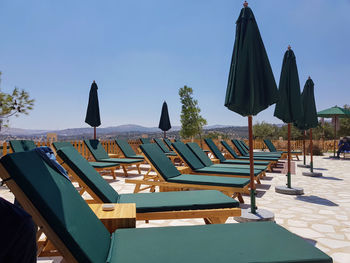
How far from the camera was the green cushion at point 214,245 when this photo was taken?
1.39m

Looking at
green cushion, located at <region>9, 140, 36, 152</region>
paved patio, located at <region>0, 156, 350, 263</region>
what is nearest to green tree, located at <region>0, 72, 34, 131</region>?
green cushion, located at <region>9, 140, 36, 152</region>

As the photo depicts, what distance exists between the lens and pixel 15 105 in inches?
442

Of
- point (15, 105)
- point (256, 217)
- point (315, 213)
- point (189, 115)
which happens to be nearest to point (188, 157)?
point (256, 217)

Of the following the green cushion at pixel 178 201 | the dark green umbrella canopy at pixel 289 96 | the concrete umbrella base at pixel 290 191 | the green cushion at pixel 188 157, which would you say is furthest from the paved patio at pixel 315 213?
the dark green umbrella canopy at pixel 289 96

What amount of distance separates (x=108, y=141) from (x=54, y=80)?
18627mm

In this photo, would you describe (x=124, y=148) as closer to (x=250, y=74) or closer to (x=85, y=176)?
(x=85, y=176)

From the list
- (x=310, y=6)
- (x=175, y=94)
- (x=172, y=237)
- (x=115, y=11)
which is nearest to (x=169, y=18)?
(x=115, y=11)

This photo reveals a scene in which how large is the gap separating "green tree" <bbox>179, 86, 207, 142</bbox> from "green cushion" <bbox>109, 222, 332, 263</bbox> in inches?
750

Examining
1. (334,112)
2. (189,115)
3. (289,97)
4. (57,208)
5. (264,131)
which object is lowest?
(57,208)

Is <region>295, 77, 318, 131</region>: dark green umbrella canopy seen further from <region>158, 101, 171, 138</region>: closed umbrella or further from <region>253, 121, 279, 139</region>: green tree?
<region>253, 121, 279, 139</region>: green tree

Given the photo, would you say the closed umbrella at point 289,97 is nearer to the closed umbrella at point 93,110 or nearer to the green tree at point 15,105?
the closed umbrella at point 93,110

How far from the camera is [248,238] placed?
1685mm

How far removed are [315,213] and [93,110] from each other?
336 inches

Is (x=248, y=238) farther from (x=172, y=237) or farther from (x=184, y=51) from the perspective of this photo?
(x=184, y=51)
